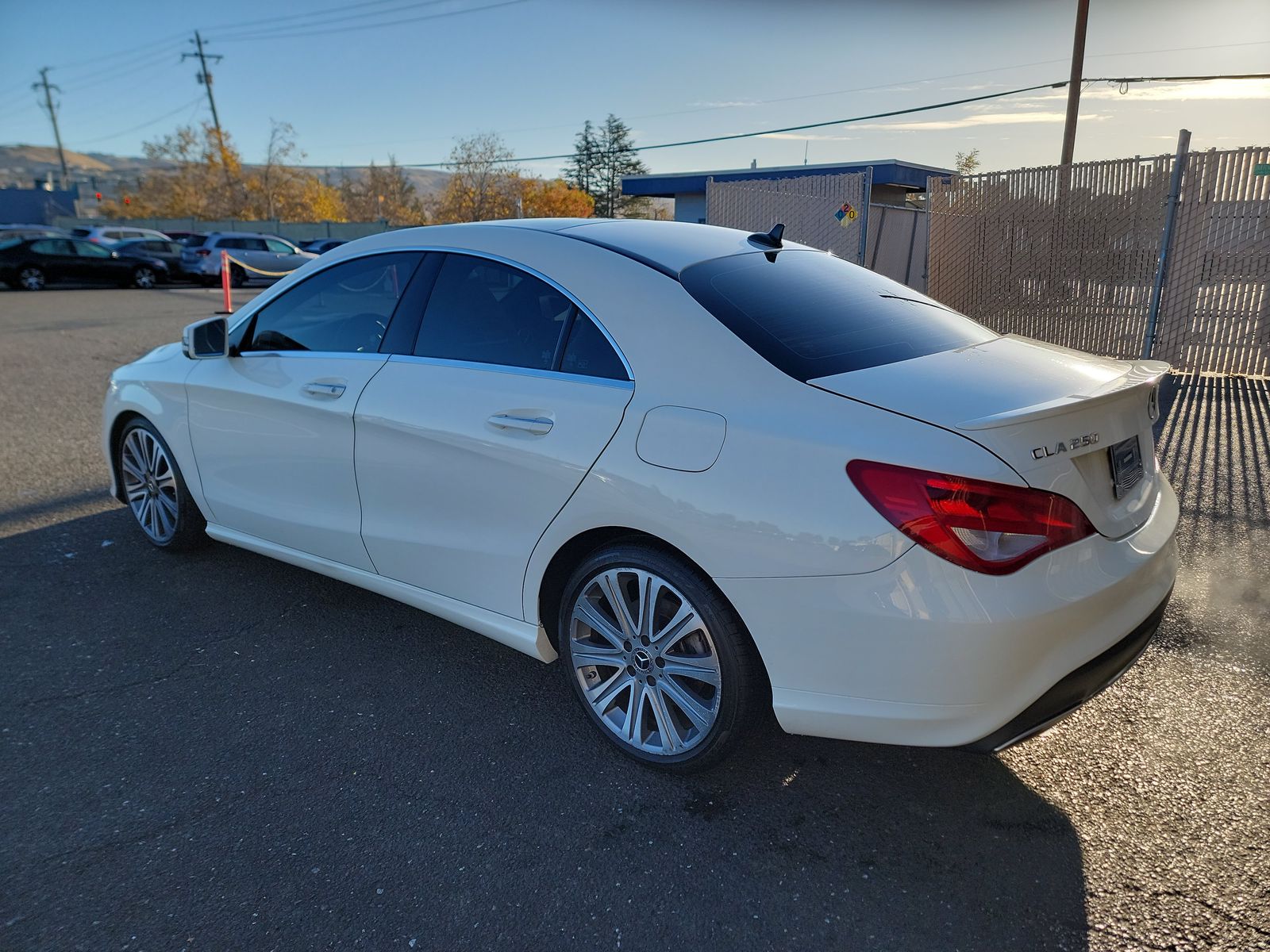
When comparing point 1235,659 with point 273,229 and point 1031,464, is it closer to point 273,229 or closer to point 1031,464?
point 1031,464

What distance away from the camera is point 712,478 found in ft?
7.96

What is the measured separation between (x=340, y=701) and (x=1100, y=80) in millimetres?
28508

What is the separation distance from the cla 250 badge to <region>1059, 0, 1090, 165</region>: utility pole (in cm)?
1999

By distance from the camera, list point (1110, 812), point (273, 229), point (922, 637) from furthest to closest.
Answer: point (273, 229) < point (1110, 812) < point (922, 637)

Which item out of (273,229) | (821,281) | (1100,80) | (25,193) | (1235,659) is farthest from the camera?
(25,193)

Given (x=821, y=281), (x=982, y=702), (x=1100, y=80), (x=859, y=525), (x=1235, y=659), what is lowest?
(x=1235, y=659)

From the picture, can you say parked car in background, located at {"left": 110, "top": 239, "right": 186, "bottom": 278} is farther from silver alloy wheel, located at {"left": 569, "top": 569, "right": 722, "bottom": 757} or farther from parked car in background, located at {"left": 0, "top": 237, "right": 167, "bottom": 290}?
silver alloy wheel, located at {"left": 569, "top": 569, "right": 722, "bottom": 757}

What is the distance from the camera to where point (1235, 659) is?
348 cm

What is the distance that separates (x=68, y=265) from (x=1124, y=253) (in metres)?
25.5

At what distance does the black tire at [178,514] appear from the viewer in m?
4.40

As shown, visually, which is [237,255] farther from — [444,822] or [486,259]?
[444,822]

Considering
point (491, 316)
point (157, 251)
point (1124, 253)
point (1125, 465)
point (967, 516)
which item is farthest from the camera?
point (157, 251)

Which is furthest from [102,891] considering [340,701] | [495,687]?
[495,687]

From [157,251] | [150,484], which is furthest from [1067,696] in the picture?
[157,251]
